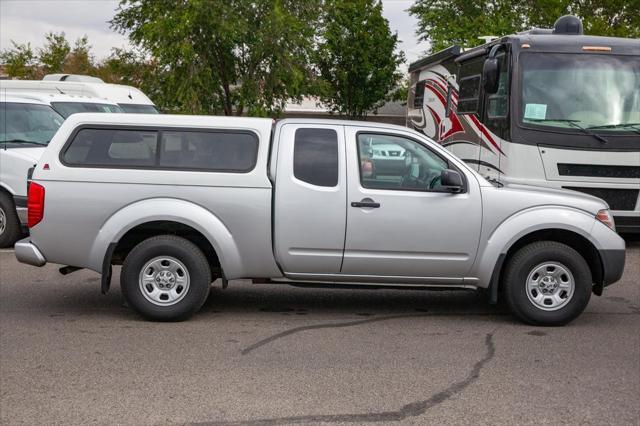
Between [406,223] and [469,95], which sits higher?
[469,95]

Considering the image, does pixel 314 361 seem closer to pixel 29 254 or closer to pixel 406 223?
pixel 406 223

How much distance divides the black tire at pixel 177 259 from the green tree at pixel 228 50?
80.2 feet

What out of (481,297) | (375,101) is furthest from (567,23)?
(375,101)

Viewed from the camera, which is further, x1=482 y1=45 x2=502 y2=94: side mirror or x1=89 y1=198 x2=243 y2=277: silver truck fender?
x1=482 y1=45 x2=502 y2=94: side mirror

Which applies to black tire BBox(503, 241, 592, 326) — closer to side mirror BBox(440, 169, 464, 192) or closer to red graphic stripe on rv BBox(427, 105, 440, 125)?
side mirror BBox(440, 169, 464, 192)

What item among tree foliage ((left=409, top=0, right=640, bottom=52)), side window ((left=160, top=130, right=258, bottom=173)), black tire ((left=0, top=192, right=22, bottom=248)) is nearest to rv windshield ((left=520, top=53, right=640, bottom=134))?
side window ((left=160, top=130, right=258, bottom=173))

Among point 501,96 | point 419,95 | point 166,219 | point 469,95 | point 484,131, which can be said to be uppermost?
point 419,95

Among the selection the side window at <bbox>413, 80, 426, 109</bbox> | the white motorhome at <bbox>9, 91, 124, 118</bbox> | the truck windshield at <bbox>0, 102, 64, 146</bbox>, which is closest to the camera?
the truck windshield at <bbox>0, 102, 64, 146</bbox>

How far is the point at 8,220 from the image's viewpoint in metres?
11.7

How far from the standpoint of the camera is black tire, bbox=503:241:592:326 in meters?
7.47

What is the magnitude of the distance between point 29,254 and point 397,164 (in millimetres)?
Result: 3280

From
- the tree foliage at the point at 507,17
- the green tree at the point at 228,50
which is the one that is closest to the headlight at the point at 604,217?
the tree foliage at the point at 507,17

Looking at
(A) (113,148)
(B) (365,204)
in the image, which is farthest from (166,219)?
(B) (365,204)

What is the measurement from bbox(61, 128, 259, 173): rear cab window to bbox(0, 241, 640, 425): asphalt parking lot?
4.56 ft
